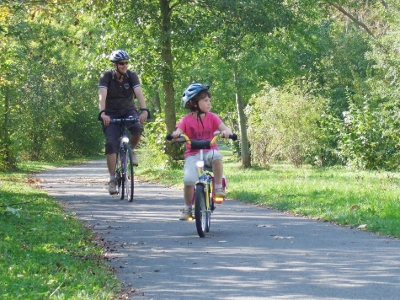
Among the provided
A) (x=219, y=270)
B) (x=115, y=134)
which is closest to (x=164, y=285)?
(x=219, y=270)

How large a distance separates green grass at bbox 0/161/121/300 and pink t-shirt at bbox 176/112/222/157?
5.48 ft

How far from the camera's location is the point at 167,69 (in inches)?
997

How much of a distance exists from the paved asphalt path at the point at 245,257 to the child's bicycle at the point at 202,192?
0.20 meters

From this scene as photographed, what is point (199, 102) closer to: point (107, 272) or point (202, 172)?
point (202, 172)

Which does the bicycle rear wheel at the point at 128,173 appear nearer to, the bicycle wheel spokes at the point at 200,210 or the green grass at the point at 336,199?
the green grass at the point at 336,199

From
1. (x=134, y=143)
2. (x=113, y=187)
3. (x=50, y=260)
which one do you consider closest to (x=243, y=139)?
(x=134, y=143)

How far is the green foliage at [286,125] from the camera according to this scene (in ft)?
95.0

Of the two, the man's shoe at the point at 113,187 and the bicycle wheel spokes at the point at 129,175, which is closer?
the bicycle wheel spokes at the point at 129,175

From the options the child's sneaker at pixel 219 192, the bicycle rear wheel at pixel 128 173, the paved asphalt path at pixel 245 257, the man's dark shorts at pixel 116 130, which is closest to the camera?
the paved asphalt path at pixel 245 257

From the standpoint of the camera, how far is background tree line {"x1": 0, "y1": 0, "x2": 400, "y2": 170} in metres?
23.5

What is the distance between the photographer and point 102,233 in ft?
33.7

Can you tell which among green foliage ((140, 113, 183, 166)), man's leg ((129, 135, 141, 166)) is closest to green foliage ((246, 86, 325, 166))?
green foliage ((140, 113, 183, 166))

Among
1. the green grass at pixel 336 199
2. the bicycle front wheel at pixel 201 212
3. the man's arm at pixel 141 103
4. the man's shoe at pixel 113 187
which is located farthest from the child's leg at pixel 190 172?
the man's shoe at pixel 113 187

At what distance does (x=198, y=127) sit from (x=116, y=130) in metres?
3.84
